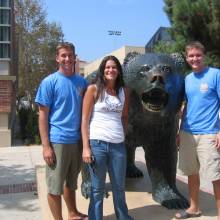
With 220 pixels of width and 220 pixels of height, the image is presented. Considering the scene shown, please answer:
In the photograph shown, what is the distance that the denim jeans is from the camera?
389 centimetres

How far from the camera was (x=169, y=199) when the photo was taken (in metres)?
4.88

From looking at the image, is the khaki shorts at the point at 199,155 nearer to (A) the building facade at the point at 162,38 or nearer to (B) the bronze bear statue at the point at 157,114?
(B) the bronze bear statue at the point at 157,114

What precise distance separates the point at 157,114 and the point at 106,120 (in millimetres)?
682

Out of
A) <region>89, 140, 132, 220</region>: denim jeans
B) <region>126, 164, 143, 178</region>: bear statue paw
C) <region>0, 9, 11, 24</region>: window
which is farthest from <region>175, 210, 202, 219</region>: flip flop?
<region>0, 9, 11, 24</region>: window

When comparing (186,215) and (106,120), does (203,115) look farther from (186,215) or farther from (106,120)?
(186,215)

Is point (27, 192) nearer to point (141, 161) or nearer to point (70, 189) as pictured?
point (70, 189)

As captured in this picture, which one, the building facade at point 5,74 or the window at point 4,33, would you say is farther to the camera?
the window at point 4,33

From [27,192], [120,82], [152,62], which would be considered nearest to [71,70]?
[120,82]

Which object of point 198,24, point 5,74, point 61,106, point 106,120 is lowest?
point 106,120

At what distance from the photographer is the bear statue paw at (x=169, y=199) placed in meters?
4.83

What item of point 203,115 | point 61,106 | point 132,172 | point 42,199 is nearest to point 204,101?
point 203,115

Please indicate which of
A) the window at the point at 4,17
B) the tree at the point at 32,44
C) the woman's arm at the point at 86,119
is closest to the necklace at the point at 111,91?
the woman's arm at the point at 86,119

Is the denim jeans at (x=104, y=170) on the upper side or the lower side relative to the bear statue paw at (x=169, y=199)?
upper

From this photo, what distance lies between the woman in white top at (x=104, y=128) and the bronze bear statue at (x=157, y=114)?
37 centimetres
